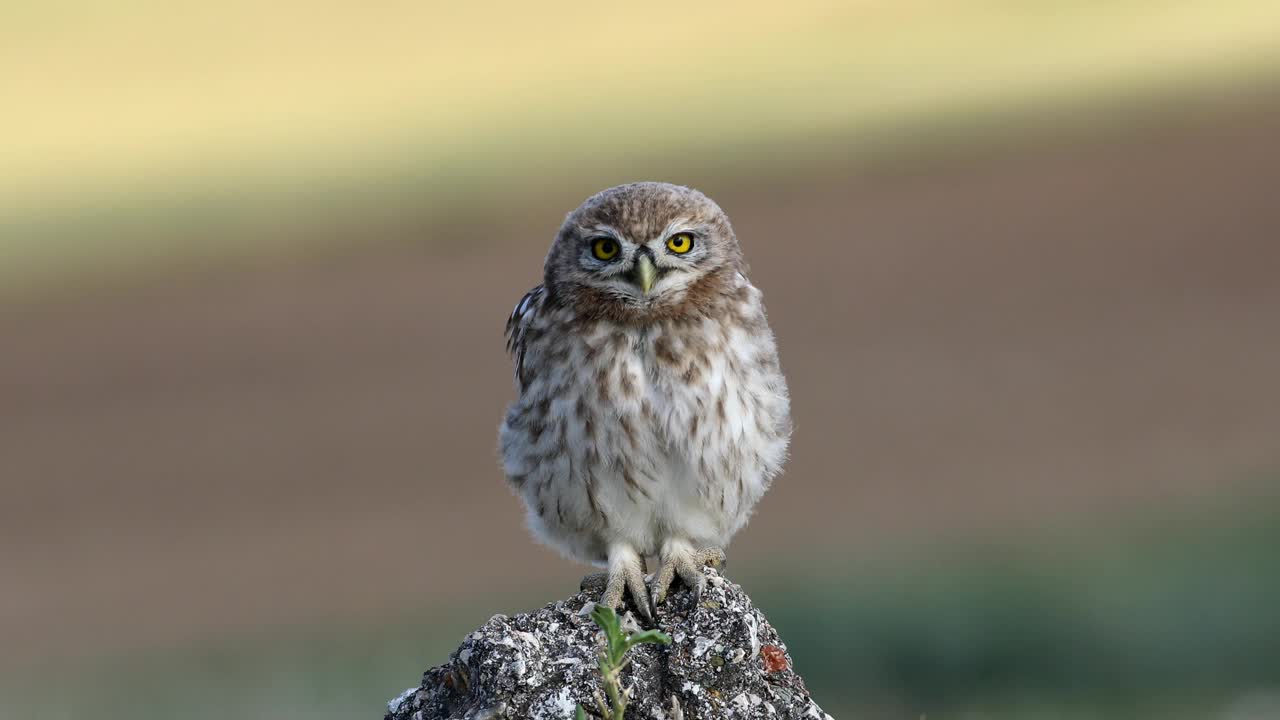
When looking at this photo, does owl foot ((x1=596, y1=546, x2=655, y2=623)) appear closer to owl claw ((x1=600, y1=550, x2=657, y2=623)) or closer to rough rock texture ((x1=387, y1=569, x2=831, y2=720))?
owl claw ((x1=600, y1=550, x2=657, y2=623))

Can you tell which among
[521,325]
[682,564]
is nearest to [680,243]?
[521,325]

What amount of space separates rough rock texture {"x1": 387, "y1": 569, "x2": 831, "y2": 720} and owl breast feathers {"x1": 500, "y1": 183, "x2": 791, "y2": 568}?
1017mm

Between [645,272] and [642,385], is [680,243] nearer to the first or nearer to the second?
[645,272]

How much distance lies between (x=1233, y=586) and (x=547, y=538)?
434 cm

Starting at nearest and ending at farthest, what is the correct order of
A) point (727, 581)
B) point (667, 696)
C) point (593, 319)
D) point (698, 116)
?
point (667, 696), point (727, 581), point (593, 319), point (698, 116)

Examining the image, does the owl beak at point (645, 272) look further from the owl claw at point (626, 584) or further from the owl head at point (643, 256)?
the owl claw at point (626, 584)

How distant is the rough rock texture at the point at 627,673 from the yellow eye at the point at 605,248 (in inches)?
51.6

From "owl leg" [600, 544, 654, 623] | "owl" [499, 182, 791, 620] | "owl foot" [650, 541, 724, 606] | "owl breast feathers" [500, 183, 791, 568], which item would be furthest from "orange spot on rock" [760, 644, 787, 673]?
"owl breast feathers" [500, 183, 791, 568]

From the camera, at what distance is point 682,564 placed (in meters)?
5.14

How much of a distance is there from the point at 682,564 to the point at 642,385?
0.59m

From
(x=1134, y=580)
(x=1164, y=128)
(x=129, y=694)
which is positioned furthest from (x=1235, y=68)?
(x=129, y=694)

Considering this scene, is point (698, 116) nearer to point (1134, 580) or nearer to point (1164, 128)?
point (1164, 128)

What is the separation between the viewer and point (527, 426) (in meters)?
5.47

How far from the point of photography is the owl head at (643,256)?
16.8ft
